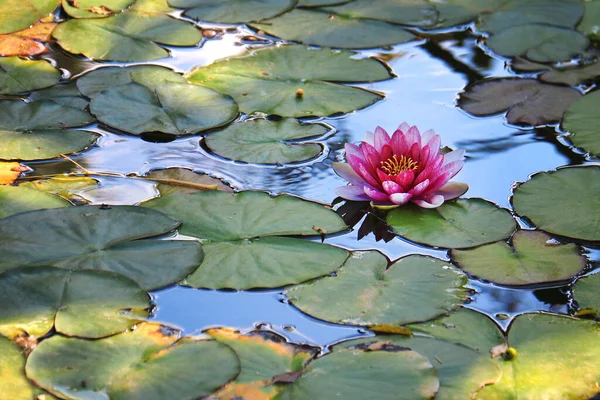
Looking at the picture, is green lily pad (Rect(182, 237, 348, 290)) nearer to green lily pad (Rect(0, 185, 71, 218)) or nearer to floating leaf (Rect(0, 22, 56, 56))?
green lily pad (Rect(0, 185, 71, 218))

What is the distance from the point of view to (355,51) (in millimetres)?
3262

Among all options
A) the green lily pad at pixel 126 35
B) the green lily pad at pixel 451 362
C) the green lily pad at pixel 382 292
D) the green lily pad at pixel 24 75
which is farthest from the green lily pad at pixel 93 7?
the green lily pad at pixel 451 362

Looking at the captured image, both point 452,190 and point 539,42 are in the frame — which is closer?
point 452,190

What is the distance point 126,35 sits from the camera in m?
3.22

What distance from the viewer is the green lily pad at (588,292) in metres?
1.90

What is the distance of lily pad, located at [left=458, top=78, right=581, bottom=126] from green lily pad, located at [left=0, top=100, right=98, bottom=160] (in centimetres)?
136

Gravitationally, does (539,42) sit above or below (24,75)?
above

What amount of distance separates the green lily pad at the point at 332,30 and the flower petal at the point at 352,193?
115cm

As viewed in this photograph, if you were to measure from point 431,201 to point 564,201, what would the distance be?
0.39m

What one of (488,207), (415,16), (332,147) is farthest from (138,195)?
(415,16)

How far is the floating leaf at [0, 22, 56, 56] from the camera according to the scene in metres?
3.11

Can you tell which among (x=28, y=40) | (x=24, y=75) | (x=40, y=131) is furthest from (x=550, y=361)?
(x=28, y=40)

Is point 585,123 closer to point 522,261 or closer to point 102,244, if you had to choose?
point 522,261

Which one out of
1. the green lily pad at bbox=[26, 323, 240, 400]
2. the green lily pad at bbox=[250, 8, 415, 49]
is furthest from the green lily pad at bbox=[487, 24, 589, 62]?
the green lily pad at bbox=[26, 323, 240, 400]
